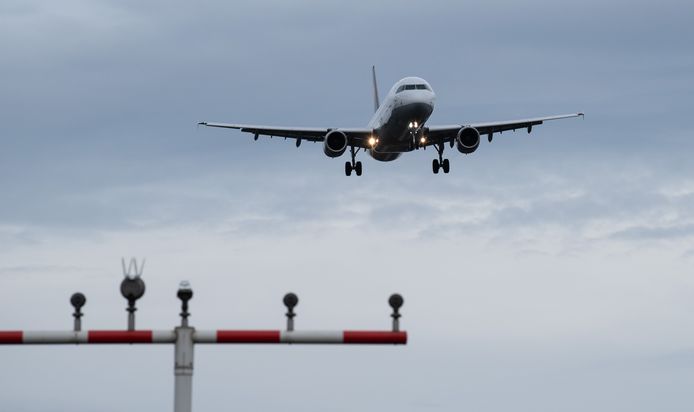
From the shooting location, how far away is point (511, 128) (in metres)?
70.6

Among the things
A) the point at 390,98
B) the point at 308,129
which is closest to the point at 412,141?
the point at 390,98

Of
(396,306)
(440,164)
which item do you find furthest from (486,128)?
(396,306)

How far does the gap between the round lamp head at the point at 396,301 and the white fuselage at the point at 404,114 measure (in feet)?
137

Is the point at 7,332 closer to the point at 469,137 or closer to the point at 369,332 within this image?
the point at 369,332

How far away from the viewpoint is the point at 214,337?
17297mm

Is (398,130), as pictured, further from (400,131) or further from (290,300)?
(290,300)

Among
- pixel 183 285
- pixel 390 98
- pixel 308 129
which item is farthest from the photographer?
pixel 308 129

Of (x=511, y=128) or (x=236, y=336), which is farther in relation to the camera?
(x=511, y=128)

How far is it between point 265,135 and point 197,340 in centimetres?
5270

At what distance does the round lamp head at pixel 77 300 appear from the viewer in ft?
57.0

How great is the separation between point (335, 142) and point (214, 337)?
152 feet

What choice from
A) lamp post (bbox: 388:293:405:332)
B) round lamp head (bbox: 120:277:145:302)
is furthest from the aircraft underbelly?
round lamp head (bbox: 120:277:145:302)

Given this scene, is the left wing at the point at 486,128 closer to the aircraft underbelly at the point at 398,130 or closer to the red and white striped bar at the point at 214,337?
the aircraft underbelly at the point at 398,130

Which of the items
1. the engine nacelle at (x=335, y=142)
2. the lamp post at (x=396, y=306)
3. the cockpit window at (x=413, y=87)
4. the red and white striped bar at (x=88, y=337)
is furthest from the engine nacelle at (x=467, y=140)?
the red and white striped bar at (x=88, y=337)
